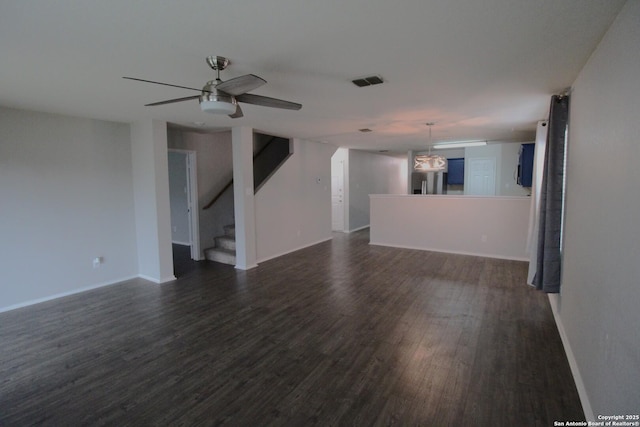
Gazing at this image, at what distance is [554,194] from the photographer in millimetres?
3027

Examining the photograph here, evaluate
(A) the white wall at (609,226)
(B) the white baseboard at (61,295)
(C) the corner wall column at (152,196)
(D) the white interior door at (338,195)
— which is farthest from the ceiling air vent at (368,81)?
(D) the white interior door at (338,195)

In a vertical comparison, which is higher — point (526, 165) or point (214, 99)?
point (214, 99)

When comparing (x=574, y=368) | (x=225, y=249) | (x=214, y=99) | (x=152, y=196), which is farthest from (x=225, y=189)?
(x=574, y=368)

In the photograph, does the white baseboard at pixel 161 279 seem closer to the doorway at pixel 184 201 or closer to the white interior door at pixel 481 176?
the doorway at pixel 184 201

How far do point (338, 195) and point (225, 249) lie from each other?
3832 mm

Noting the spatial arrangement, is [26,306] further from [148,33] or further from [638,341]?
[638,341]

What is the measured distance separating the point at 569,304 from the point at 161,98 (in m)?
4.28

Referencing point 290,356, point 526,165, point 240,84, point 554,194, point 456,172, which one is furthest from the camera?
point 456,172

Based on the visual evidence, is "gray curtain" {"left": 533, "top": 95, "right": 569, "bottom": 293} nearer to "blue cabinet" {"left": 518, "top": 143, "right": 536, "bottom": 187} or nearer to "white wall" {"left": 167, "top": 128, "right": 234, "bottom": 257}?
"blue cabinet" {"left": 518, "top": 143, "right": 536, "bottom": 187}

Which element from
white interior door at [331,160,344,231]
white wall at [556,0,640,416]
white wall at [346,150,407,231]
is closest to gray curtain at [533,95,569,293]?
white wall at [556,0,640,416]

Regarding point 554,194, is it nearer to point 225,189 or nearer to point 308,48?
point 308,48

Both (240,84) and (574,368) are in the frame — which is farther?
(574,368)

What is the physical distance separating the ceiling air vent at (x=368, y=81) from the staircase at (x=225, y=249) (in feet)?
12.6

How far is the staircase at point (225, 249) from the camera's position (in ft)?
18.6
